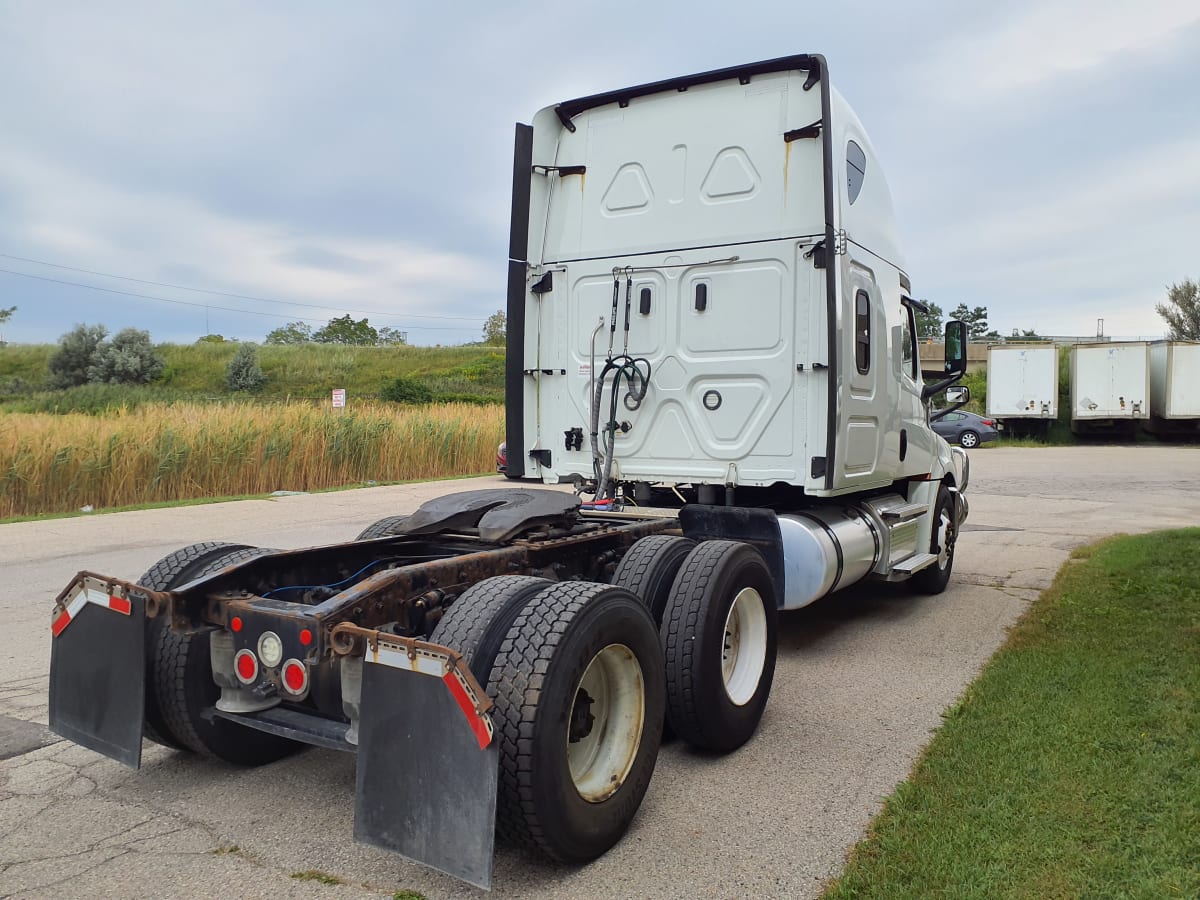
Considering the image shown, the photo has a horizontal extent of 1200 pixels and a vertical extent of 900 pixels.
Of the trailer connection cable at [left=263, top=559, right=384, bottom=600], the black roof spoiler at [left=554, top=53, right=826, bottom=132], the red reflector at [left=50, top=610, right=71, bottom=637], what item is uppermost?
the black roof spoiler at [left=554, top=53, right=826, bottom=132]

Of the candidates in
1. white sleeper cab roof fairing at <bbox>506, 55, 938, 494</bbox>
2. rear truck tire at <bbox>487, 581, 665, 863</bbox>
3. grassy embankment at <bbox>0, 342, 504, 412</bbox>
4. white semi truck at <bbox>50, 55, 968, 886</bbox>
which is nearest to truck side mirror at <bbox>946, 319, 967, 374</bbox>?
white semi truck at <bbox>50, 55, 968, 886</bbox>

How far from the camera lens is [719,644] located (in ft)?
13.2

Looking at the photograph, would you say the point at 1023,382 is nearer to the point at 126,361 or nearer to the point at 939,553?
the point at 939,553

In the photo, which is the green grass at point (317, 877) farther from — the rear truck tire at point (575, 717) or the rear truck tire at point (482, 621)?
the rear truck tire at point (482, 621)

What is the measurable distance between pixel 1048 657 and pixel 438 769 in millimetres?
4218

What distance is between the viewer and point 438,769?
264cm

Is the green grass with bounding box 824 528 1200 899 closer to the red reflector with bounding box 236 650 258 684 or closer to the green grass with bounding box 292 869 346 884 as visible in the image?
the green grass with bounding box 292 869 346 884

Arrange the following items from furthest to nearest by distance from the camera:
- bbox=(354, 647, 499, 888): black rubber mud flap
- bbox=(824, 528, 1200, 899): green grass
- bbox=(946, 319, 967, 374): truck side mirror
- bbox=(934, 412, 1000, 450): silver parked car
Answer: bbox=(934, 412, 1000, 450): silver parked car, bbox=(946, 319, 967, 374): truck side mirror, bbox=(824, 528, 1200, 899): green grass, bbox=(354, 647, 499, 888): black rubber mud flap

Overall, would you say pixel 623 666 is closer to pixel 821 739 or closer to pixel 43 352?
pixel 821 739

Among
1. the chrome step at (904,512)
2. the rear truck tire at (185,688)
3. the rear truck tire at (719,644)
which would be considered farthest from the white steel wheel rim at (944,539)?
the rear truck tire at (185,688)

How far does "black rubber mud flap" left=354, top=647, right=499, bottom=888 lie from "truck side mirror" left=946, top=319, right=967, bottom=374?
607cm

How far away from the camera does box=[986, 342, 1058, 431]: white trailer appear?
29922 millimetres

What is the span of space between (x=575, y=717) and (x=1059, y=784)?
199 centimetres

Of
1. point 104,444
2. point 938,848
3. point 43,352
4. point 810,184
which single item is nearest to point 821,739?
point 938,848
